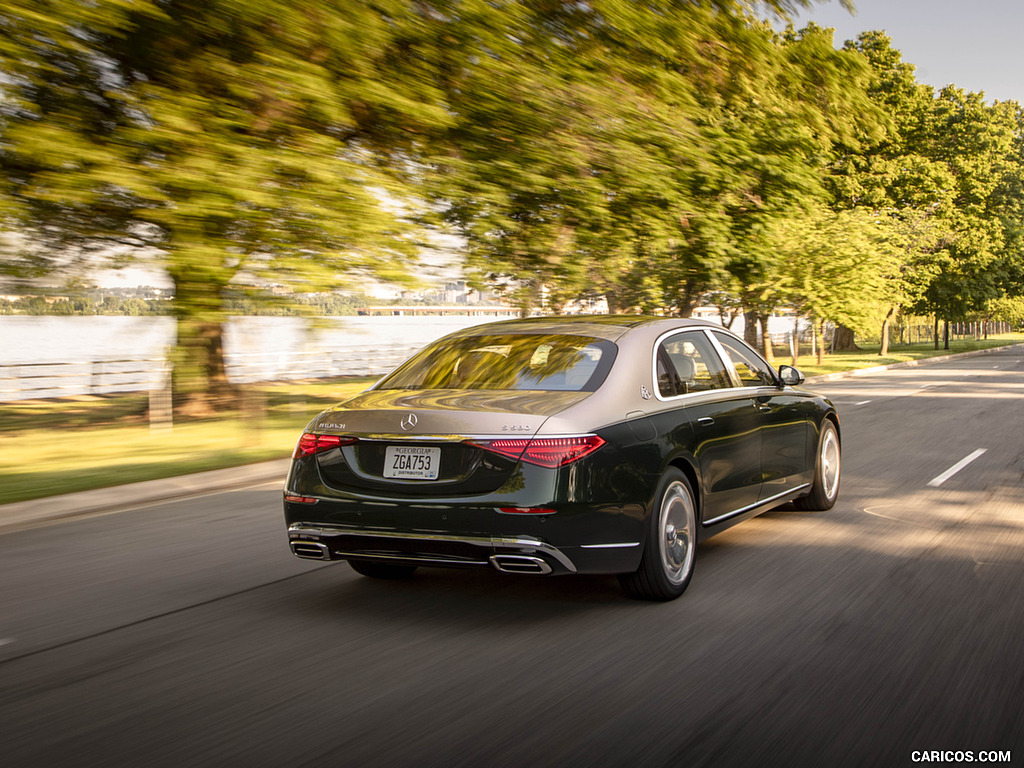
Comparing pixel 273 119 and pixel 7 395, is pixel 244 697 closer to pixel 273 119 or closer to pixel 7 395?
pixel 273 119

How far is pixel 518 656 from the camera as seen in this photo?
15.7ft

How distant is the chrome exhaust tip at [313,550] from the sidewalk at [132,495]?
429 centimetres

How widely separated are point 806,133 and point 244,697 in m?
16.3

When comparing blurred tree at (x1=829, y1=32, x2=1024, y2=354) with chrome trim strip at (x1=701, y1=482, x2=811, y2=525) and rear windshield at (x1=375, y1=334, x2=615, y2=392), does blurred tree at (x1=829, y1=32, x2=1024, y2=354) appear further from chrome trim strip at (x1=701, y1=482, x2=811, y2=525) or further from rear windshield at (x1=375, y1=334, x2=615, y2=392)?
rear windshield at (x1=375, y1=334, x2=615, y2=392)

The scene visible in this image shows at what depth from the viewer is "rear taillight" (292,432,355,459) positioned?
550 cm

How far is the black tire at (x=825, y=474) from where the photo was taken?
8328 millimetres

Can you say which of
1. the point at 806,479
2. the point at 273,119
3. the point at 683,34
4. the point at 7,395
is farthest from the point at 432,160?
the point at 7,395

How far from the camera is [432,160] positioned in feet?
39.4

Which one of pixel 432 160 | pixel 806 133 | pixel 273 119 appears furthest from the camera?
pixel 806 133

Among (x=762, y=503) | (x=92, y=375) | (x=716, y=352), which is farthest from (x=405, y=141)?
(x=92, y=375)

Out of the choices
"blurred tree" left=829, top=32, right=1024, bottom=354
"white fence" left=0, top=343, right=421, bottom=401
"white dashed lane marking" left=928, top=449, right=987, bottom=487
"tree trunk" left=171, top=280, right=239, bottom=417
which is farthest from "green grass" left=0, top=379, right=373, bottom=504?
"blurred tree" left=829, top=32, right=1024, bottom=354

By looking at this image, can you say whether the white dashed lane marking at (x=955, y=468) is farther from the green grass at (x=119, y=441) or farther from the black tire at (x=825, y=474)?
the green grass at (x=119, y=441)

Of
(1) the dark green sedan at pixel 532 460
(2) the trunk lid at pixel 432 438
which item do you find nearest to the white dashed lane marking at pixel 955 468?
(1) the dark green sedan at pixel 532 460

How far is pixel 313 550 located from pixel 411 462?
0.76m
